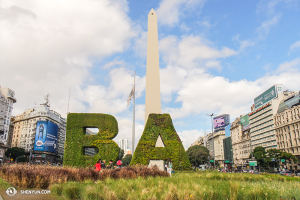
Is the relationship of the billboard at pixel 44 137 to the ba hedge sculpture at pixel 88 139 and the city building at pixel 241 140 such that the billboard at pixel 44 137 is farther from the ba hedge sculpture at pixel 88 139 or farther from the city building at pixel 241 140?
the city building at pixel 241 140

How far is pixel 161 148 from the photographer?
61.8 feet

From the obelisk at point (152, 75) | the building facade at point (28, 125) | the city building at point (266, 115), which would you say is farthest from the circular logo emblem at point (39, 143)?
the city building at point (266, 115)

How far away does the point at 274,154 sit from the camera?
51.1 metres

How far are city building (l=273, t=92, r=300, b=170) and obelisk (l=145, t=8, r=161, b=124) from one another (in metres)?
44.3

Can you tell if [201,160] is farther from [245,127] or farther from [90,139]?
[90,139]

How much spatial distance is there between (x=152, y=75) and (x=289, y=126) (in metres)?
50.5

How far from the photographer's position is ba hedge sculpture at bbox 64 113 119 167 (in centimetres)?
1745

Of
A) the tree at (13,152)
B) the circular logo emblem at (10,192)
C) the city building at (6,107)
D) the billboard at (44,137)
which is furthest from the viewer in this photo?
the city building at (6,107)

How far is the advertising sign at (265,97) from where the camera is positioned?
73.2 meters

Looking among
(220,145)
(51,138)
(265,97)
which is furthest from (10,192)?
(220,145)

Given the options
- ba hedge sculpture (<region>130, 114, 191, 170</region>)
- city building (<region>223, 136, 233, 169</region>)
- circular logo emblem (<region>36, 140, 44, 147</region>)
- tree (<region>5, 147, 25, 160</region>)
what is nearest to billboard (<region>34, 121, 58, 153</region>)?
circular logo emblem (<region>36, 140, 44, 147</region>)

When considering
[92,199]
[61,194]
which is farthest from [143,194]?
[61,194]

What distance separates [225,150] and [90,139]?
112150mm

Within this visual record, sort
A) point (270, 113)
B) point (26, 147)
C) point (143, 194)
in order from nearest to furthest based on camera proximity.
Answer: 1. point (143, 194)
2. point (270, 113)
3. point (26, 147)
